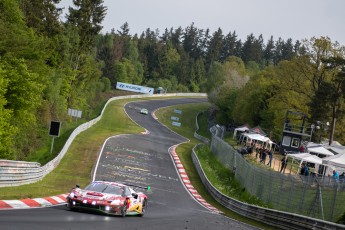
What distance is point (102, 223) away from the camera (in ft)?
53.1

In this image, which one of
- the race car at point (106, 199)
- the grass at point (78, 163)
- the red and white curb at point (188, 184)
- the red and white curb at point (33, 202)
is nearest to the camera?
the red and white curb at point (33, 202)

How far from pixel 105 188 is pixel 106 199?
1.08 m

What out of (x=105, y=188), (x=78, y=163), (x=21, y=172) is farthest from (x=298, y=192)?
(x=78, y=163)

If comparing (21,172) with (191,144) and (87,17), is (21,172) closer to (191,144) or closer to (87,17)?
(191,144)

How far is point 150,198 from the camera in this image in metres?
32.9

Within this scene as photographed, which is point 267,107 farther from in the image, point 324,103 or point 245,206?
point 245,206

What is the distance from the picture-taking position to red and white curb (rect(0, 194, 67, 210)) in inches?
698

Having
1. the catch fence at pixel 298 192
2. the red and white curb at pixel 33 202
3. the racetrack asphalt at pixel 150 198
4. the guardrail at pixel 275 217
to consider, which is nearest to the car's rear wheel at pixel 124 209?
the racetrack asphalt at pixel 150 198

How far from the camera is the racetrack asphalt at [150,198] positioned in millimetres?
15289

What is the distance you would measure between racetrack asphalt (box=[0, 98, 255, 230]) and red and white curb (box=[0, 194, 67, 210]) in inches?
25.6

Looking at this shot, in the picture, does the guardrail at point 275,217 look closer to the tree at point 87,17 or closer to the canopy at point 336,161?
the canopy at point 336,161

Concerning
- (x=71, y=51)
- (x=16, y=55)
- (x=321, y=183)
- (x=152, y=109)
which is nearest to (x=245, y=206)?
(x=321, y=183)

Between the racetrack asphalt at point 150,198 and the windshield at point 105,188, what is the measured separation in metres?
1.08

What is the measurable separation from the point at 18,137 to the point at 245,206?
25804 mm
